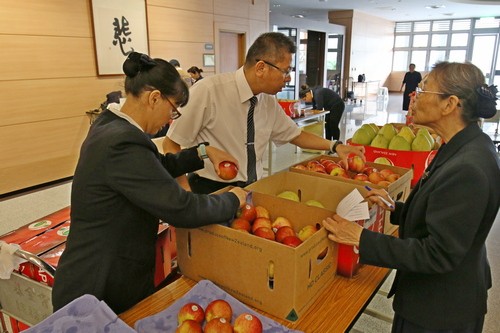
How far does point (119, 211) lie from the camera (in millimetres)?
1199

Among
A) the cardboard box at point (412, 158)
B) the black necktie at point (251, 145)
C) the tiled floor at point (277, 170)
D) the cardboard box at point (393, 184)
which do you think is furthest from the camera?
the tiled floor at point (277, 170)

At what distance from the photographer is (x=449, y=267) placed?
1.09 metres

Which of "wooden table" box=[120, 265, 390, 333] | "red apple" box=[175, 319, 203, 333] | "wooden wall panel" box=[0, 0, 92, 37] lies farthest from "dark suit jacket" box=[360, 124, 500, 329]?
"wooden wall panel" box=[0, 0, 92, 37]

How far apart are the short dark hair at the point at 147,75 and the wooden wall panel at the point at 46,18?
174 inches

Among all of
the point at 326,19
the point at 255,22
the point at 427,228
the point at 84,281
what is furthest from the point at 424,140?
the point at 326,19

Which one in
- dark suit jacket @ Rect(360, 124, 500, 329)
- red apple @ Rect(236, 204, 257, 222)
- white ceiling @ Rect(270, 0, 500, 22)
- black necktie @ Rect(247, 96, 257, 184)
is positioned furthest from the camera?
white ceiling @ Rect(270, 0, 500, 22)

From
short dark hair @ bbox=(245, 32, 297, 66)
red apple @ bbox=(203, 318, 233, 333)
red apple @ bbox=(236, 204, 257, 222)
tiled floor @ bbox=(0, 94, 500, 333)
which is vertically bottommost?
tiled floor @ bbox=(0, 94, 500, 333)

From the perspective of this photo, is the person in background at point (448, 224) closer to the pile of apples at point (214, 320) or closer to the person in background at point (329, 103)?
the pile of apples at point (214, 320)

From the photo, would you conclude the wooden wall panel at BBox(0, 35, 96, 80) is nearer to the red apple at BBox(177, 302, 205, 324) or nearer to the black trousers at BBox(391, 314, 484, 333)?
the red apple at BBox(177, 302, 205, 324)

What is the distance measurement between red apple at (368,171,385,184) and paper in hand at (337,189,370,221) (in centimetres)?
35

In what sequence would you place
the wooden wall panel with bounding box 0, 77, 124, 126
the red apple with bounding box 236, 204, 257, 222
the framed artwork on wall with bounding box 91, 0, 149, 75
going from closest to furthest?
1. the red apple with bounding box 236, 204, 257, 222
2. the wooden wall panel with bounding box 0, 77, 124, 126
3. the framed artwork on wall with bounding box 91, 0, 149, 75

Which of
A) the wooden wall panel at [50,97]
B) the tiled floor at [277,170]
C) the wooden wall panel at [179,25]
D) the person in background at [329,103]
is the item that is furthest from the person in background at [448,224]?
the wooden wall panel at [179,25]

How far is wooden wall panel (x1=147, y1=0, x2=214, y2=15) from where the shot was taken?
6.56 m

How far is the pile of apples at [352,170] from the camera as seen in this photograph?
187 centimetres
